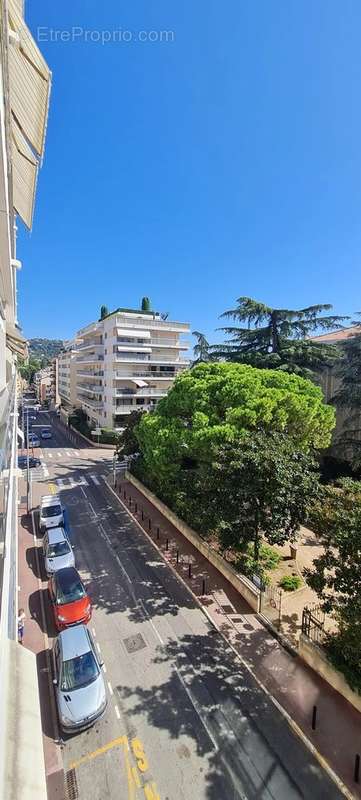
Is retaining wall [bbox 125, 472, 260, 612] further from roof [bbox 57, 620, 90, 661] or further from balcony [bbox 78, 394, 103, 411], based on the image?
balcony [bbox 78, 394, 103, 411]

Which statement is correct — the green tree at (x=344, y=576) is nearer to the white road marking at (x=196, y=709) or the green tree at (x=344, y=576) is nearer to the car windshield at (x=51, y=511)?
the white road marking at (x=196, y=709)

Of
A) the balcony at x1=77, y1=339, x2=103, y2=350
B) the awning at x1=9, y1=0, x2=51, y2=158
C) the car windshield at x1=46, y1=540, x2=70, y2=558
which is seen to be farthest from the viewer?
the balcony at x1=77, y1=339, x2=103, y2=350

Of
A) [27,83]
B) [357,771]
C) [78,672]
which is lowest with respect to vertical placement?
[357,771]

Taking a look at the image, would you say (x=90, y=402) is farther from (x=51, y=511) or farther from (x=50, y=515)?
(x=50, y=515)

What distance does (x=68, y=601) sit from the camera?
11.5m

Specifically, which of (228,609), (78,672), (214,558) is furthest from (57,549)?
(228,609)

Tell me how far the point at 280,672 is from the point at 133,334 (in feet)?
111

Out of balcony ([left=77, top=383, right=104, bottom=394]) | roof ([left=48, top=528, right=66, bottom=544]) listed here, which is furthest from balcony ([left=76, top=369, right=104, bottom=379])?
roof ([left=48, top=528, right=66, bottom=544])

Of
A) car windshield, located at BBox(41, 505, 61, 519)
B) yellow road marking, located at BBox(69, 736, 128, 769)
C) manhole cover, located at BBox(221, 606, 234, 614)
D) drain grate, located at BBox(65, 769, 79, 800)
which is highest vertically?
car windshield, located at BBox(41, 505, 61, 519)

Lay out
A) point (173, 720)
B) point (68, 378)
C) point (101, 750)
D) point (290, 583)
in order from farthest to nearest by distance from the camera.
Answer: point (68, 378) → point (290, 583) → point (173, 720) → point (101, 750)

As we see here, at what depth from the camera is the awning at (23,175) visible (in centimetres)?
399

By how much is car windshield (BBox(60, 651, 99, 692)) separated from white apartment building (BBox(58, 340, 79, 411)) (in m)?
48.4

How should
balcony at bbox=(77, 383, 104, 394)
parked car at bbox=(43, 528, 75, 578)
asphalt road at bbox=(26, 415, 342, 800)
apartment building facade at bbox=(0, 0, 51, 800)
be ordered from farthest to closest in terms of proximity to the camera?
balcony at bbox=(77, 383, 104, 394) → parked car at bbox=(43, 528, 75, 578) → asphalt road at bbox=(26, 415, 342, 800) → apartment building facade at bbox=(0, 0, 51, 800)

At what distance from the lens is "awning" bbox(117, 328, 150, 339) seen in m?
38.3
